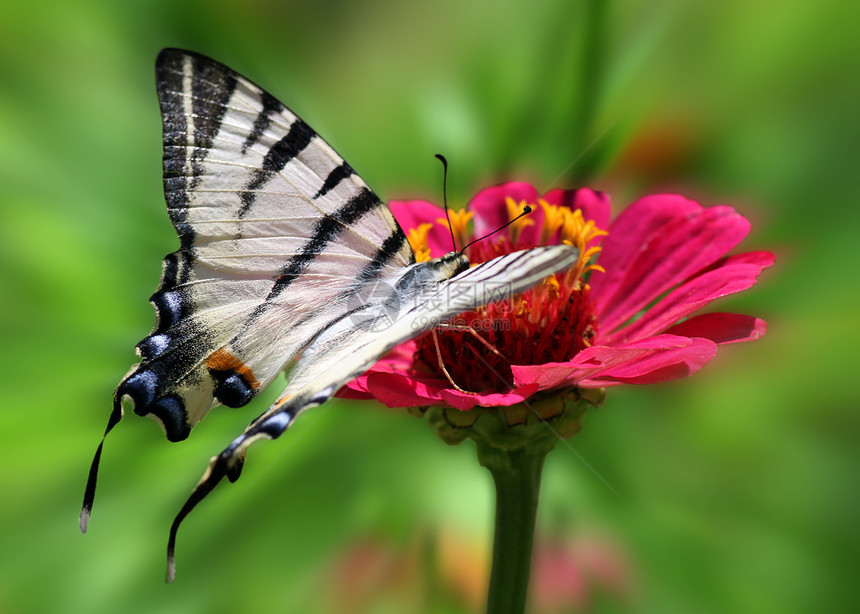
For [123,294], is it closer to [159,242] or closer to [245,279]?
[159,242]

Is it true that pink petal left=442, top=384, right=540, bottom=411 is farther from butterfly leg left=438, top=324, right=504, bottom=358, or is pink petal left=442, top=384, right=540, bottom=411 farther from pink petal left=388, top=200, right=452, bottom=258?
pink petal left=388, top=200, right=452, bottom=258

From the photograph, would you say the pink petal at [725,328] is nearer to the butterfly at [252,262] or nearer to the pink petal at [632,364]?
the pink petal at [632,364]

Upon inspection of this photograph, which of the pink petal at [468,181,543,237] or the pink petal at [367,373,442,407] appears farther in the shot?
the pink petal at [468,181,543,237]

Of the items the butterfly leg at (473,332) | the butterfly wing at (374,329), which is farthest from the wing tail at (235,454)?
the butterfly leg at (473,332)

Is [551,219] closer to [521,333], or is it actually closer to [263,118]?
[521,333]

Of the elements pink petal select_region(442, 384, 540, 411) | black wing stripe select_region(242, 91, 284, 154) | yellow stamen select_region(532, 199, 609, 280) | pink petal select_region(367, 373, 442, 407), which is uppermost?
A: black wing stripe select_region(242, 91, 284, 154)

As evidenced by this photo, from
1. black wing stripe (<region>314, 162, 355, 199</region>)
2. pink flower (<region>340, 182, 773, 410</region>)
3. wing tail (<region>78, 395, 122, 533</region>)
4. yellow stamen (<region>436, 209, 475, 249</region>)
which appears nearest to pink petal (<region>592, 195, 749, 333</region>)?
pink flower (<region>340, 182, 773, 410</region>)

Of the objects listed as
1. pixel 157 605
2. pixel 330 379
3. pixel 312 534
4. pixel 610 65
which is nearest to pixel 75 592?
pixel 157 605

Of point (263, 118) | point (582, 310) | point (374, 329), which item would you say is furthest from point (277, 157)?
point (582, 310)
